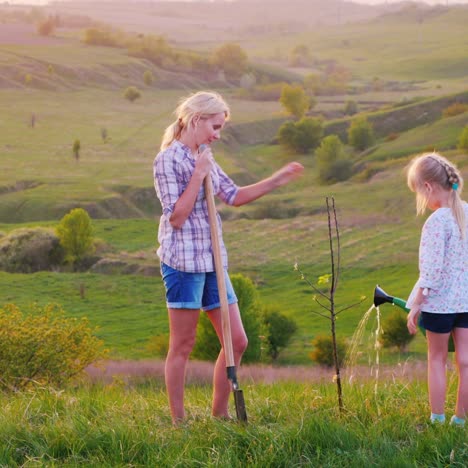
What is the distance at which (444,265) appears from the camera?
4457 millimetres

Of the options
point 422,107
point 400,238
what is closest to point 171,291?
point 400,238

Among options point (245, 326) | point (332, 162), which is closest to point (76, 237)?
point (245, 326)

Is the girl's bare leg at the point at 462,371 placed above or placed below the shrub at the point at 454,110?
below

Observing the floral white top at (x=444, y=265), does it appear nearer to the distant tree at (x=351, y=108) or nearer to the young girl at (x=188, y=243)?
the young girl at (x=188, y=243)

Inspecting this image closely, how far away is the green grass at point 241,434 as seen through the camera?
3785 millimetres

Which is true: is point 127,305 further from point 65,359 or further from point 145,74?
point 145,74

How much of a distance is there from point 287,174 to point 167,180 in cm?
80

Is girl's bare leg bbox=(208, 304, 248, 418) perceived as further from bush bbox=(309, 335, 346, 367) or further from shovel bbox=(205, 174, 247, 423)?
bush bbox=(309, 335, 346, 367)

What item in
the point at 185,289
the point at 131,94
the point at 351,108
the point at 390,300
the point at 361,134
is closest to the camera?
the point at 185,289

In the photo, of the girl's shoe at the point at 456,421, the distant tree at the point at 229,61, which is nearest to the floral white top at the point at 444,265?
the girl's shoe at the point at 456,421

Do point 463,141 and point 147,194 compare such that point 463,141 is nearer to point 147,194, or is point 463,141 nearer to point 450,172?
point 147,194

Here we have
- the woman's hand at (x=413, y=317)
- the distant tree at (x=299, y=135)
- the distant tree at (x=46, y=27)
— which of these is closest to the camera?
the woman's hand at (x=413, y=317)

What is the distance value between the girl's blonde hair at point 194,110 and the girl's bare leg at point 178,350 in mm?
1019

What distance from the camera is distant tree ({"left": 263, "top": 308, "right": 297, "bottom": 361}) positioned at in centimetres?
4725
